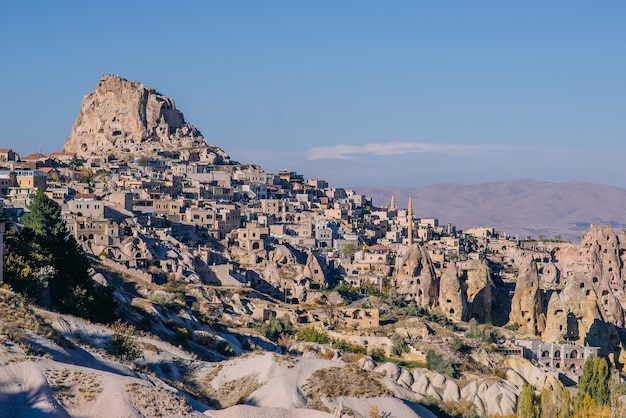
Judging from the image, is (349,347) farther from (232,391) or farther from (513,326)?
(232,391)

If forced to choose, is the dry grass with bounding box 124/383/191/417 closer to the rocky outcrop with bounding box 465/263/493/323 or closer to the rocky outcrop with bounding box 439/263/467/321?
the rocky outcrop with bounding box 439/263/467/321

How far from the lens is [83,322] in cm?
3688

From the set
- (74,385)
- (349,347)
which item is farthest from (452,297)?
(74,385)

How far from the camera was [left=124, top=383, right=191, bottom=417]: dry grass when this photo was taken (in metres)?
26.4

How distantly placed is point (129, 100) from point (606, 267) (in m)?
73.6

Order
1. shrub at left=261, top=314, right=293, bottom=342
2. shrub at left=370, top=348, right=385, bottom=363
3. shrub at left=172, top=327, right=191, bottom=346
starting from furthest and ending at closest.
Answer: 1. shrub at left=261, top=314, right=293, bottom=342
2. shrub at left=370, top=348, right=385, bottom=363
3. shrub at left=172, top=327, right=191, bottom=346

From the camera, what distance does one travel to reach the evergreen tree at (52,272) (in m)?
39.6

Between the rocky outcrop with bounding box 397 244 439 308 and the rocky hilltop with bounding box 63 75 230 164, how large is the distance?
61.2 m

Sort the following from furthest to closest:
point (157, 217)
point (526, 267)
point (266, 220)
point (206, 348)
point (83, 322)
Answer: point (266, 220) < point (157, 217) < point (526, 267) < point (206, 348) < point (83, 322)

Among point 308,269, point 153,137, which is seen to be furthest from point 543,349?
point 153,137

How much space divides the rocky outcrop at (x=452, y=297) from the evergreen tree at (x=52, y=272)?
31.8m

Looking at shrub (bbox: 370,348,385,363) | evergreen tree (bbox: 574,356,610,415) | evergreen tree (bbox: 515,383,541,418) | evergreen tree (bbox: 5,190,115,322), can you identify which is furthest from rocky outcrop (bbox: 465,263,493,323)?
evergreen tree (bbox: 5,190,115,322)

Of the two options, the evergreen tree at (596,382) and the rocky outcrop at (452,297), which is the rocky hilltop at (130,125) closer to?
the rocky outcrop at (452,297)

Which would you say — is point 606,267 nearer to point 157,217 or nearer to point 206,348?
point 157,217
